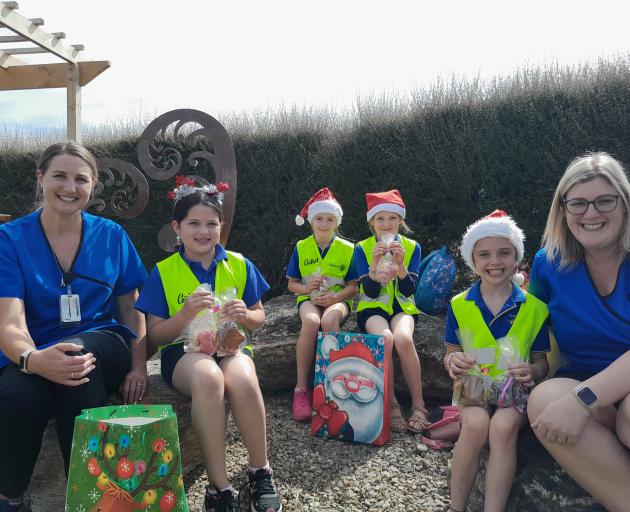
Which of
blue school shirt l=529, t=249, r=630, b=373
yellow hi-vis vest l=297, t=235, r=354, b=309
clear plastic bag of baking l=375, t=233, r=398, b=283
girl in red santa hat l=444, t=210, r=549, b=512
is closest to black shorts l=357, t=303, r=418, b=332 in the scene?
clear plastic bag of baking l=375, t=233, r=398, b=283

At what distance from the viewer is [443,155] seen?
6102mm

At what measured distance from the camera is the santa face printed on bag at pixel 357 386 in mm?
3754

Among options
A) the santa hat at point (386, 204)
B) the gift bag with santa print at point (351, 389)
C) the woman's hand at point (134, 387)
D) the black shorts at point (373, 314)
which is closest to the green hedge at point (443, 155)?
the santa hat at point (386, 204)

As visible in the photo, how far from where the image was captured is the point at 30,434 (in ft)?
8.38

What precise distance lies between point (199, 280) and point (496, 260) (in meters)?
1.68

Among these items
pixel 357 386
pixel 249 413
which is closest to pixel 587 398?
pixel 249 413

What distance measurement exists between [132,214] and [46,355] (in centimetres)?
325

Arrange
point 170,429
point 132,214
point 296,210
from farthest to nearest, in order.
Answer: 1. point 296,210
2. point 132,214
3. point 170,429

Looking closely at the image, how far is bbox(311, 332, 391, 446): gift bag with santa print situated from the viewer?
3754 millimetres

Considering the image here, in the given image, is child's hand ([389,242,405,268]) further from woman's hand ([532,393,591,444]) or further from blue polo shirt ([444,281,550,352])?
woman's hand ([532,393,591,444])

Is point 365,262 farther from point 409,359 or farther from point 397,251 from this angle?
point 409,359

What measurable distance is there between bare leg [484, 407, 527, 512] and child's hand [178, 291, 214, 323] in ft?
5.08

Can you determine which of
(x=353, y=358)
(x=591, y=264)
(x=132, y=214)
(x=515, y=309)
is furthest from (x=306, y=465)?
(x=132, y=214)

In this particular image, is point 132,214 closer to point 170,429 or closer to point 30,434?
point 30,434
